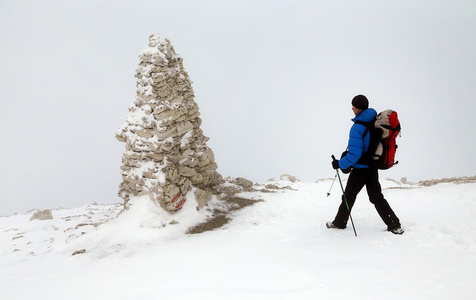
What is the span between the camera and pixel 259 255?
548cm

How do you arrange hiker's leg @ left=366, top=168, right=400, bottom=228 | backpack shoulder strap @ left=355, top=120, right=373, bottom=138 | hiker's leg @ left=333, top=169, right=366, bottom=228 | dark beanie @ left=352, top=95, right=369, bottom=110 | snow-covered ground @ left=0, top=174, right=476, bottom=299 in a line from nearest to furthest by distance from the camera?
snow-covered ground @ left=0, top=174, right=476, bottom=299 < backpack shoulder strap @ left=355, top=120, right=373, bottom=138 < dark beanie @ left=352, top=95, right=369, bottom=110 < hiker's leg @ left=366, top=168, right=400, bottom=228 < hiker's leg @ left=333, top=169, right=366, bottom=228

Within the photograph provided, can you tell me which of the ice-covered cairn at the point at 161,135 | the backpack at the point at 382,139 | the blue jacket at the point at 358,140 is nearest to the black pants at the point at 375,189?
the backpack at the point at 382,139

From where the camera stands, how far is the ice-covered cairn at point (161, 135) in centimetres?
856

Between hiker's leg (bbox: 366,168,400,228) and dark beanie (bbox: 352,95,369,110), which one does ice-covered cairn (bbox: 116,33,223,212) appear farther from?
dark beanie (bbox: 352,95,369,110)

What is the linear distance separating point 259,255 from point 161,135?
4935mm

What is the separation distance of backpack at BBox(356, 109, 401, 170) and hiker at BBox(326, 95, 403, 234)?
99 mm

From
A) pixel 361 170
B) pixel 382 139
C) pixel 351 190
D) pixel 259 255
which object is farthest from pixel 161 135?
pixel 382 139

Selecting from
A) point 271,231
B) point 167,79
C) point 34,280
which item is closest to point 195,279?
point 271,231

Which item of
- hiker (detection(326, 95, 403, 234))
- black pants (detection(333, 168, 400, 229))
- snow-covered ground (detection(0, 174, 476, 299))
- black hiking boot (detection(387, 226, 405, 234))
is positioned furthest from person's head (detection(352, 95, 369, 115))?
snow-covered ground (detection(0, 174, 476, 299))

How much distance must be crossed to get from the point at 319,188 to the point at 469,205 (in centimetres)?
631

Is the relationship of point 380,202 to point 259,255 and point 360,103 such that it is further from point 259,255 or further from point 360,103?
point 259,255

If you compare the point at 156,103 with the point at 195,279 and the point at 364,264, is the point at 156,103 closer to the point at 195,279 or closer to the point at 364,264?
the point at 195,279

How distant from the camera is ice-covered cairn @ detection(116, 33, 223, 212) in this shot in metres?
8.56

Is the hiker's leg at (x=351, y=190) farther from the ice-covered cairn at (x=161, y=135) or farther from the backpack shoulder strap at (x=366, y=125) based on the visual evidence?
the ice-covered cairn at (x=161, y=135)
